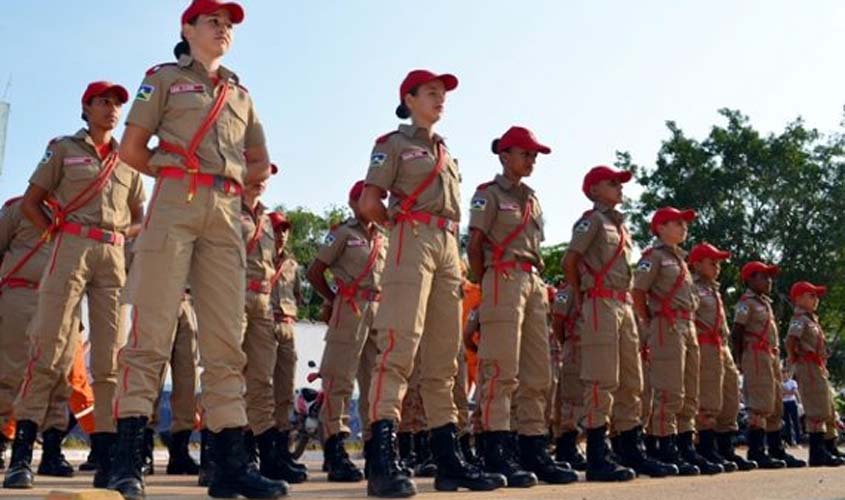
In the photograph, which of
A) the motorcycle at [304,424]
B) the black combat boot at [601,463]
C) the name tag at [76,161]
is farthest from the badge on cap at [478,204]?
the motorcycle at [304,424]

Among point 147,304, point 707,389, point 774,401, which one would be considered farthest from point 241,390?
point 774,401

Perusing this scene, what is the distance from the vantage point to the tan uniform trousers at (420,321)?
601cm

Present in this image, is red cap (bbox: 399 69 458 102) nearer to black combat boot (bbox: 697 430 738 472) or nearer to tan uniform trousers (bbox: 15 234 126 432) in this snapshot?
tan uniform trousers (bbox: 15 234 126 432)

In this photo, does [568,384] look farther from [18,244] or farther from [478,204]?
[18,244]

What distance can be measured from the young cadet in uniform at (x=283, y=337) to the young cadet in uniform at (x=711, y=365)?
3.81m

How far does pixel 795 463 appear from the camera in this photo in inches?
450

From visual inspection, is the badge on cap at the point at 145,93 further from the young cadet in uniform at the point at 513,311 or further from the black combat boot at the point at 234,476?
the young cadet in uniform at the point at 513,311

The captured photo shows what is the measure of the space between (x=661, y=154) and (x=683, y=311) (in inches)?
940

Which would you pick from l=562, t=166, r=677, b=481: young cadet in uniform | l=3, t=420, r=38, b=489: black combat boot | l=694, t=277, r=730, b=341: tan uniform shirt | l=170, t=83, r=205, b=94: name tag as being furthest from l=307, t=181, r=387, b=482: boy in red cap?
l=694, t=277, r=730, b=341: tan uniform shirt

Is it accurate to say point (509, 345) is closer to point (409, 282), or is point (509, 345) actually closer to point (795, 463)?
point (409, 282)

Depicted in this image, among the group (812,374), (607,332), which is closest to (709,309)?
(812,374)

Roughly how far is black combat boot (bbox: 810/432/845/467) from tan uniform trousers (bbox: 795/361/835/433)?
0.08m

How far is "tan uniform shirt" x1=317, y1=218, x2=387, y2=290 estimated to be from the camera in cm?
853

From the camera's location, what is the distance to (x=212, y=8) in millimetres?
5348
